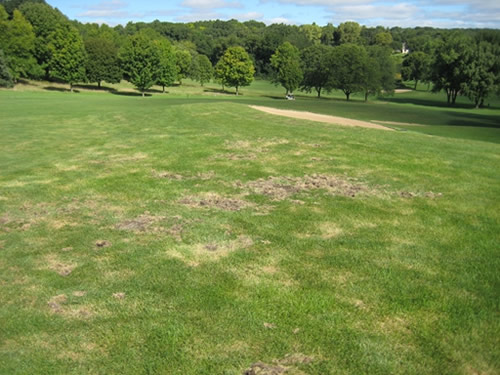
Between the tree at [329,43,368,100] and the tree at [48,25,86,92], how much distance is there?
53295 mm

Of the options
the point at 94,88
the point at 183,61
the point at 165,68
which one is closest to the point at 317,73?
the point at 165,68

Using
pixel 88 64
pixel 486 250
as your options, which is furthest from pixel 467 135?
pixel 88 64

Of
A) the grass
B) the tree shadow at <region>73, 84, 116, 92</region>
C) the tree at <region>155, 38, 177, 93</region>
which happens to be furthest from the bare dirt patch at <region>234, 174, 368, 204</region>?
the tree shadow at <region>73, 84, 116, 92</region>

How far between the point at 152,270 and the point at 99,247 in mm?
1752

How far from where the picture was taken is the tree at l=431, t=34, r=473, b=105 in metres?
83.9

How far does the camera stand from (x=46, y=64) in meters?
88.6

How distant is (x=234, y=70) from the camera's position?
10088 cm

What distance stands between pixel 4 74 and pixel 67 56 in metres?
12.1

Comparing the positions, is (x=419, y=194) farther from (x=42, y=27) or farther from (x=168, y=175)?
(x=42, y=27)

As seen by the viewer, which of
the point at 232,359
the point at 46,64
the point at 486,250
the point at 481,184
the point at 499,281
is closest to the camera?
the point at 232,359

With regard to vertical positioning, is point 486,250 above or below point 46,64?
below

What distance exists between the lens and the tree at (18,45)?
275ft

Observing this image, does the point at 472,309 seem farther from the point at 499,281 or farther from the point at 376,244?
the point at 376,244

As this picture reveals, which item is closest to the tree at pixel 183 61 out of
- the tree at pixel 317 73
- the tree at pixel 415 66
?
the tree at pixel 317 73
